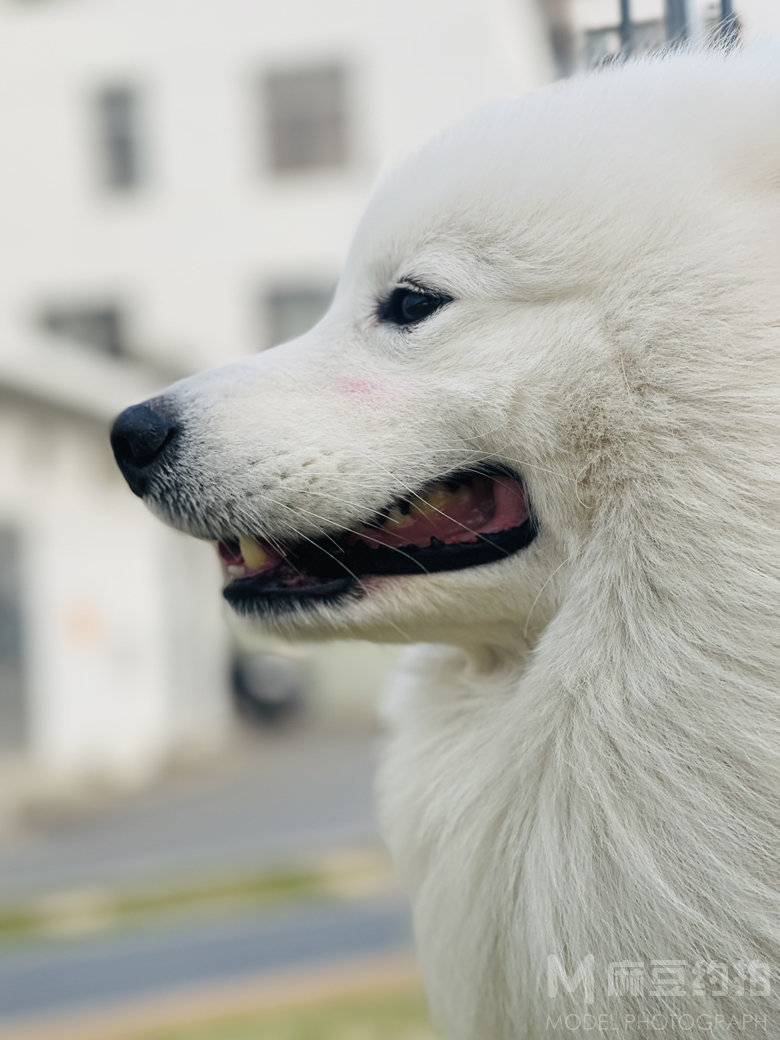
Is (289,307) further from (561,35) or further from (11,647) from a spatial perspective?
(561,35)

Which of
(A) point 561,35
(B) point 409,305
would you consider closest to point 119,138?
(A) point 561,35

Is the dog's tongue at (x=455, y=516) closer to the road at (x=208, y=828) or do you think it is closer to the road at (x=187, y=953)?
the road at (x=187, y=953)

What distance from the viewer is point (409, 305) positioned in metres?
1.91

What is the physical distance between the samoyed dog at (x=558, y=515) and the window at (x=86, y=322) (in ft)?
56.1

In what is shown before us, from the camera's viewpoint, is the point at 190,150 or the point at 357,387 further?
the point at 190,150

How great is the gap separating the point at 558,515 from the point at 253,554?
0.50 meters

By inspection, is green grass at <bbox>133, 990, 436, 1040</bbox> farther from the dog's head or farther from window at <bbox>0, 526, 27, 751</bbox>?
window at <bbox>0, 526, 27, 751</bbox>

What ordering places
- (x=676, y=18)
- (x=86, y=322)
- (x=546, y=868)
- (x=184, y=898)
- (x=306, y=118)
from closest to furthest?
1. (x=546, y=868)
2. (x=676, y=18)
3. (x=184, y=898)
4. (x=306, y=118)
5. (x=86, y=322)

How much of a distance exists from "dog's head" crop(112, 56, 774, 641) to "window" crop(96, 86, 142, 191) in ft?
57.7

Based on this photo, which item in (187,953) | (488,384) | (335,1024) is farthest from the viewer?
(187,953)

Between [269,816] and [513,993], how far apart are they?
400 inches

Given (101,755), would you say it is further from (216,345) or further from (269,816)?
(216,345)

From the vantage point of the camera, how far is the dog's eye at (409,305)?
1.87m

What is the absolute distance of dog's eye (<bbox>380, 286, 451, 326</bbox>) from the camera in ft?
6.15
